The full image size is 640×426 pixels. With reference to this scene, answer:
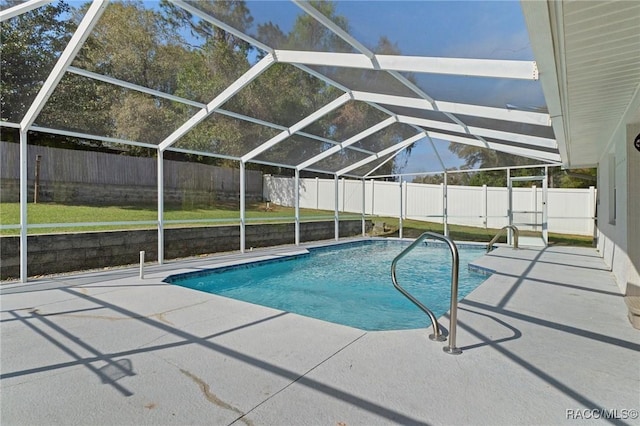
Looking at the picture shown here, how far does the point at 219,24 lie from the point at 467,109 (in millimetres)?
4454

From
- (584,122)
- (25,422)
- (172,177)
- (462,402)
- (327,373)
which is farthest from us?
(172,177)

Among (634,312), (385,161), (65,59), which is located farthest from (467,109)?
(385,161)

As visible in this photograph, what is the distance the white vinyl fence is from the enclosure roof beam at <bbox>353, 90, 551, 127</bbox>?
729 cm

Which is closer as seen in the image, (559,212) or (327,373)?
(327,373)

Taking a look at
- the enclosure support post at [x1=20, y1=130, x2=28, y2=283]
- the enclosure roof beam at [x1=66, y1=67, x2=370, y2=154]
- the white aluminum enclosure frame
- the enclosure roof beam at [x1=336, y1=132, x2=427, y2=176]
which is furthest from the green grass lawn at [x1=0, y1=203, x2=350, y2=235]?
the enclosure roof beam at [x1=66, y1=67, x2=370, y2=154]

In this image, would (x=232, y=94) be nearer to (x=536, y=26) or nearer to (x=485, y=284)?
(x=536, y=26)

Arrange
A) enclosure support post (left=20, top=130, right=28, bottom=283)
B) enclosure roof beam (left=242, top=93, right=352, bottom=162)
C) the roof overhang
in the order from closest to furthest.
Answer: the roof overhang → enclosure support post (left=20, top=130, right=28, bottom=283) → enclosure roof beam (left=242, top=93, right=352, bottom=162)

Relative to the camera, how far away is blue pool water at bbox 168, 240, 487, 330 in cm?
580

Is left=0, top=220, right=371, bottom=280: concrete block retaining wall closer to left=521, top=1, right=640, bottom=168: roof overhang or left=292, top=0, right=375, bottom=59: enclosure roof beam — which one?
left=292, top=0, right=375, bottom=59: enclosure roof beam

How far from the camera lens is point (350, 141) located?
10234 millimetres

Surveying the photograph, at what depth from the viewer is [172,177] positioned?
1206 cm

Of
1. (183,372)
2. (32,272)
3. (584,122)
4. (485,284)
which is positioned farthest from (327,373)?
(32,272)

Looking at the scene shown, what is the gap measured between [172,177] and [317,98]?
7.08 metres

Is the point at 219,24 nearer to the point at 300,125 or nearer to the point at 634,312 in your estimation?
the point at 300,125
